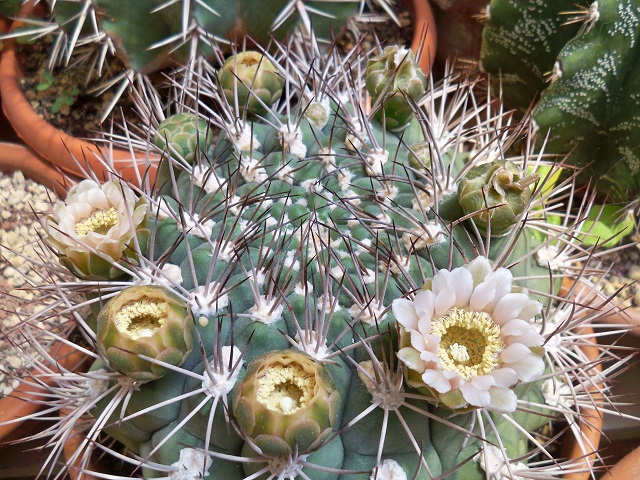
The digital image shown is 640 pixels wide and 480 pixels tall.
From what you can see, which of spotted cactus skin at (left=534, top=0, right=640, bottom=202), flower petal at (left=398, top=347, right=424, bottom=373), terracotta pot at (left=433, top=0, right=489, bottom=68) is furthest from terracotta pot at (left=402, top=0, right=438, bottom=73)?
flower petal at (left=398, top=347, right=424, bottom=373)

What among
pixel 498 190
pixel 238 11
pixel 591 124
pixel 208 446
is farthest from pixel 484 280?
pixel 238 11

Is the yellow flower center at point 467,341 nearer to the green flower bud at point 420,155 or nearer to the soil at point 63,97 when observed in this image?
the green flower bud at point 420,155

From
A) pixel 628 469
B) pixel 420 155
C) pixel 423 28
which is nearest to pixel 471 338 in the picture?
pixel 420 155

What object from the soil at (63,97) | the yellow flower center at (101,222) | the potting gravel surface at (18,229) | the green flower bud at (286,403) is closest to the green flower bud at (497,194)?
the green flower bud at (286,403)

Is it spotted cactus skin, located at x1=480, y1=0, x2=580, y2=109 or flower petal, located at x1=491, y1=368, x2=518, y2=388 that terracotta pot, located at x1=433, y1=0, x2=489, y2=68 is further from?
flower petal, located at x1=491, y1=368, x2=518, y2=388

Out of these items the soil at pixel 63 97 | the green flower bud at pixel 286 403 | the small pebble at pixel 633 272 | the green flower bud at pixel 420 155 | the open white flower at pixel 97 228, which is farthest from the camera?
the soil at pixel 63 97

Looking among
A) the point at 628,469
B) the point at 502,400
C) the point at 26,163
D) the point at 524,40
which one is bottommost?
the point at 628,469

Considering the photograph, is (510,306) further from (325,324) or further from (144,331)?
(144,331)
